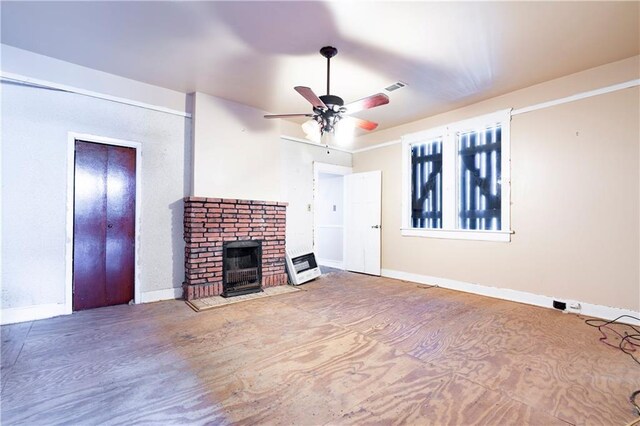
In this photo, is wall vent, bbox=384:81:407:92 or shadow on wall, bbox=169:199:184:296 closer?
wall vent, bbox=384:81:407:92

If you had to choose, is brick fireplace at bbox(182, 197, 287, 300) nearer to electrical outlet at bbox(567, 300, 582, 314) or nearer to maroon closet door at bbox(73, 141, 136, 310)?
maroon closet door at bbox(73, 141, 136, 310)

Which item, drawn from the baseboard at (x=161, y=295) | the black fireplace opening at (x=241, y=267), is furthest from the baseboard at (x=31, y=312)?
the black fireplace opening at (x=241, y=267)

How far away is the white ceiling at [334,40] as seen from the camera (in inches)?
98.3

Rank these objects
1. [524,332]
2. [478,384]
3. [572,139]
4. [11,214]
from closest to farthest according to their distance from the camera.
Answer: [478,384]
[524,332]
[11,214]
[572,139]

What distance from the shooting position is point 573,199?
357 centimetres

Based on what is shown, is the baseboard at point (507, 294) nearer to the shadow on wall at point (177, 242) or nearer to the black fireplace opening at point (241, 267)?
the black fireplace opening at point (241, 267)

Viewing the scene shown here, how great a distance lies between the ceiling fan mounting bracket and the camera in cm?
300

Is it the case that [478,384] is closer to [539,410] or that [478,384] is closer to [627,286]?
[539,410]

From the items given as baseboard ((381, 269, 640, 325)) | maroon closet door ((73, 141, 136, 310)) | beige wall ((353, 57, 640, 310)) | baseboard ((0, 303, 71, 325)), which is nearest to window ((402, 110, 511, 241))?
beige wall ((353, 57, 640, 310))

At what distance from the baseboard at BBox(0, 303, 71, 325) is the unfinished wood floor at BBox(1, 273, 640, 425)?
4.9 inches

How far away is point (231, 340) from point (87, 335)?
1413mm

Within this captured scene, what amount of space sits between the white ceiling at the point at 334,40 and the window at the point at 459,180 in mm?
761

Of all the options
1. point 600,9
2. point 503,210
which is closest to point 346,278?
point 503,210

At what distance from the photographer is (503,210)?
4168 millimetres
